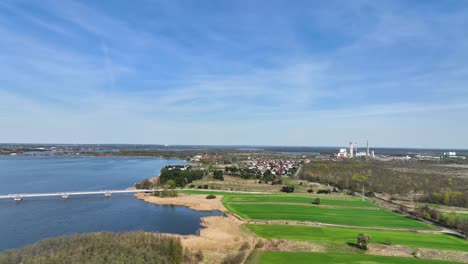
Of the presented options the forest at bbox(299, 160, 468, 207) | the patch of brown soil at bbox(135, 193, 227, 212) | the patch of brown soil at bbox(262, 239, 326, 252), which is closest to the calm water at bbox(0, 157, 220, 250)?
the patch of brown soil at bbox(135, 193, 227, 212)

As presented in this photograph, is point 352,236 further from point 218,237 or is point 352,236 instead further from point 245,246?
point 218,237

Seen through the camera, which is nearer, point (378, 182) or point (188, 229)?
point (188, 229)

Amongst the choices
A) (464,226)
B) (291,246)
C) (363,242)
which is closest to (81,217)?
(291,246)

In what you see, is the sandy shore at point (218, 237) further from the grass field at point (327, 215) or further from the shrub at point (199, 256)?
the grass field at point (327, 215)

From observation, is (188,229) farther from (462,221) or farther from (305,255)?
(462,221)

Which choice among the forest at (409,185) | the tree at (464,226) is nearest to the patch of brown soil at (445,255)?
the tree at (464,226)

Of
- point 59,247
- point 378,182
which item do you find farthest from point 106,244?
point 378,182
